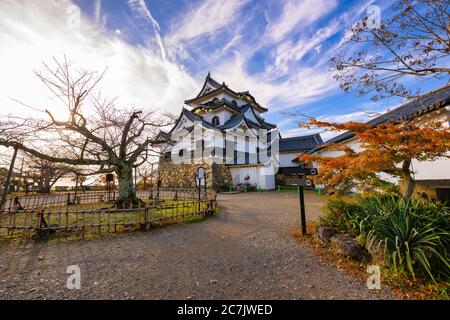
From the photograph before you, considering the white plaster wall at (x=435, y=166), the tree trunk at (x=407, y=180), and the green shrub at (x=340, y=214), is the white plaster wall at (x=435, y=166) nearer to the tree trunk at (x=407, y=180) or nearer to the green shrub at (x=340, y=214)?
the tree trunk at (x=407, y=180)

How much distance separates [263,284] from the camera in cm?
298

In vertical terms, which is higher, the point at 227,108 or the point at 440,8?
the point at 227,108

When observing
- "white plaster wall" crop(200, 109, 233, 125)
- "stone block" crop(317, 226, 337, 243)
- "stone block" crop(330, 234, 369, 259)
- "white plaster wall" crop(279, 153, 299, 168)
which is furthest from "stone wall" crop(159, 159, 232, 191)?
"stone block" crop(330, 234, 369, 259)

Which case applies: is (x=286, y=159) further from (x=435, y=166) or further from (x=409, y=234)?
(x=409, y=234)

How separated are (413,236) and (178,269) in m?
4.18

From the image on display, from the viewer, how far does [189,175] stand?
2111 cm

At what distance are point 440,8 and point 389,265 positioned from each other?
5.50 meters

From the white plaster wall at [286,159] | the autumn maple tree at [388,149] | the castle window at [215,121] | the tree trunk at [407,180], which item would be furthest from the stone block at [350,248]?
the castle window at [215,121]

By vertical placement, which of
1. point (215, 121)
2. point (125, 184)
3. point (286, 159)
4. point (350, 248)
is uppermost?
point (215, 121)

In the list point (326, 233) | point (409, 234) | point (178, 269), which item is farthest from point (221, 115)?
point (409, 234)

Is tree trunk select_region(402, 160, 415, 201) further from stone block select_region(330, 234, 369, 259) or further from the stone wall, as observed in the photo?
the stone wall

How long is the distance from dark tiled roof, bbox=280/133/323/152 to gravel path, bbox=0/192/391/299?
71.2 feet

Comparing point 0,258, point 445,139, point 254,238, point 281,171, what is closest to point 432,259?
point 445,139

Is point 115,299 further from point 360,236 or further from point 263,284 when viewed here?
point 360,236
